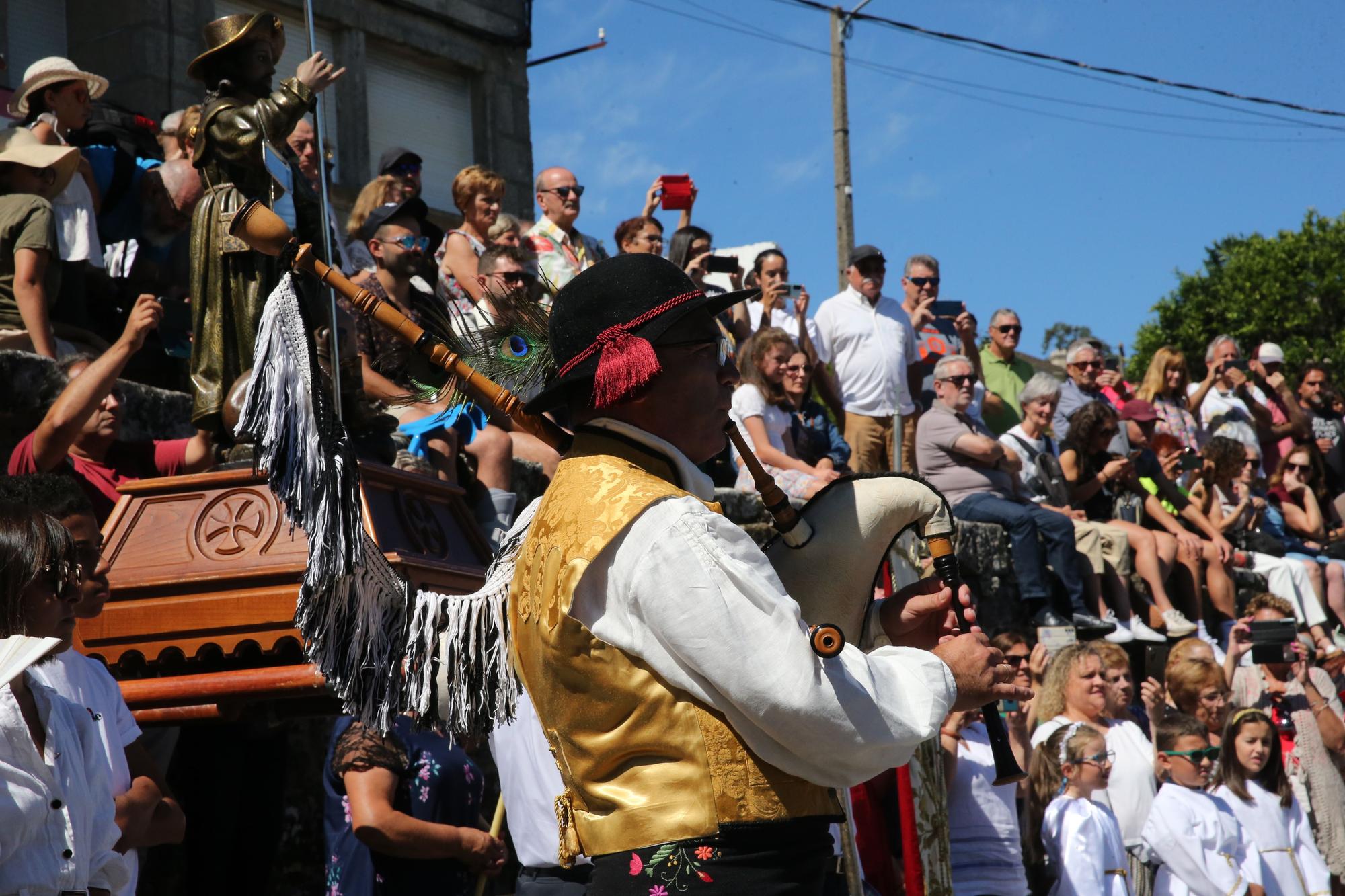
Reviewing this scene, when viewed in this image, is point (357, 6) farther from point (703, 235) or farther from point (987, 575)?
point (987, 575)

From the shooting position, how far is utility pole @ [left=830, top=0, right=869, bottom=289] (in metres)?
16.3

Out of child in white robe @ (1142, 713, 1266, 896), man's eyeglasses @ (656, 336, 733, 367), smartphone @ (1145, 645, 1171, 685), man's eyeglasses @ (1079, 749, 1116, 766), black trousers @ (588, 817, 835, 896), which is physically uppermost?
man's eyeglasses @ (656, 336, 733, 367)

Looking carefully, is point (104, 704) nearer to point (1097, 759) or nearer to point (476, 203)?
point (1097, 759)

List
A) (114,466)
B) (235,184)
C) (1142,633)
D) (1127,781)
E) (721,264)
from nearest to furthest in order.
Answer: (235,184)
(114,466)
(1127,781)
(1142,633)
(721,264)

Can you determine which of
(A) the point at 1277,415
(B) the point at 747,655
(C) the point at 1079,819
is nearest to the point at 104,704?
(B) the point at 747,655

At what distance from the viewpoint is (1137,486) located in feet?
34.3

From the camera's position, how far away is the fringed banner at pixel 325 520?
309cm

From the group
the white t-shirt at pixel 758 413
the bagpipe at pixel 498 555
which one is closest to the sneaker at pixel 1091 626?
the white t-shirt at pixel 758 413

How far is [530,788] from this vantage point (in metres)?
4.57

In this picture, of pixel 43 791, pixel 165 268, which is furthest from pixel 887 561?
pixel 165 268

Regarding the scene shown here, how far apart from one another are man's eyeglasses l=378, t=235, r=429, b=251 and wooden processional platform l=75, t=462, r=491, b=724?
3.01 meters

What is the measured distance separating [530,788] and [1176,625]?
6.34m

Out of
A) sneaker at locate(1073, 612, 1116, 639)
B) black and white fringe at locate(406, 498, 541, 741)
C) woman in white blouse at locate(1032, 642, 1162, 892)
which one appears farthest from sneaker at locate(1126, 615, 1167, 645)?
black and white fringe at locate(406, 498, 541, 741)

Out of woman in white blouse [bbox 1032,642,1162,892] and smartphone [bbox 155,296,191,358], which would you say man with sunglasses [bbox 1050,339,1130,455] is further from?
smartphone [bbox 155,296,191,358]
